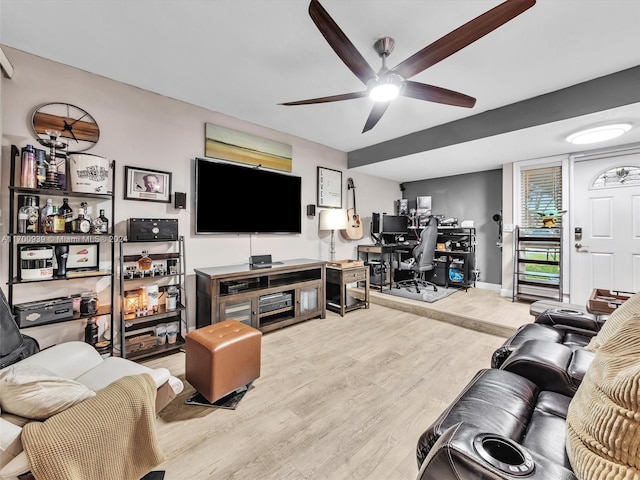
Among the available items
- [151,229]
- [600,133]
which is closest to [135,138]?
[151,229]

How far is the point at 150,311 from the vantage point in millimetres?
2518

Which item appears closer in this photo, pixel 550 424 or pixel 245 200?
pixel 550 424

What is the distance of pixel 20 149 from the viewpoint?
6.86 feet

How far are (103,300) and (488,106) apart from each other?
444 cm

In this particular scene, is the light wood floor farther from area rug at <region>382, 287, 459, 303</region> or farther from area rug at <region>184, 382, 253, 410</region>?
area rug at <region>382, 287, 459, 303</region>

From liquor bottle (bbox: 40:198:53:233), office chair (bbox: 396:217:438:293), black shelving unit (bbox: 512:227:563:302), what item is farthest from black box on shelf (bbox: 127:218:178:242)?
black shelving unit (bbox: 512:227:563:302)

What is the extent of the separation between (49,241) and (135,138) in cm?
117

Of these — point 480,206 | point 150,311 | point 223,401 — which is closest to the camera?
point 223,401

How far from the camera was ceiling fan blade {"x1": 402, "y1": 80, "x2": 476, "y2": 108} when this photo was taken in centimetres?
201

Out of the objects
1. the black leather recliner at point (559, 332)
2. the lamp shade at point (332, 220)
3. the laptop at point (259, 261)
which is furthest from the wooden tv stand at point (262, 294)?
the black leather recliner at point (559, 332)

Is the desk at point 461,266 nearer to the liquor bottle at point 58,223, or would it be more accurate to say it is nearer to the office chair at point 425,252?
the office chair at point 425,252

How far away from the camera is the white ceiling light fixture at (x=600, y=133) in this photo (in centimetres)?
271

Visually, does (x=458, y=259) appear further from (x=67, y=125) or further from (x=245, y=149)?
(x=67, y=125)

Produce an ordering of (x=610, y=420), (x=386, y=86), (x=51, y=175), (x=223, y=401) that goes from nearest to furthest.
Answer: (x=610, y=420) < (x=223, y=401) < (x=386, y=86) < (x=51, y=175)
